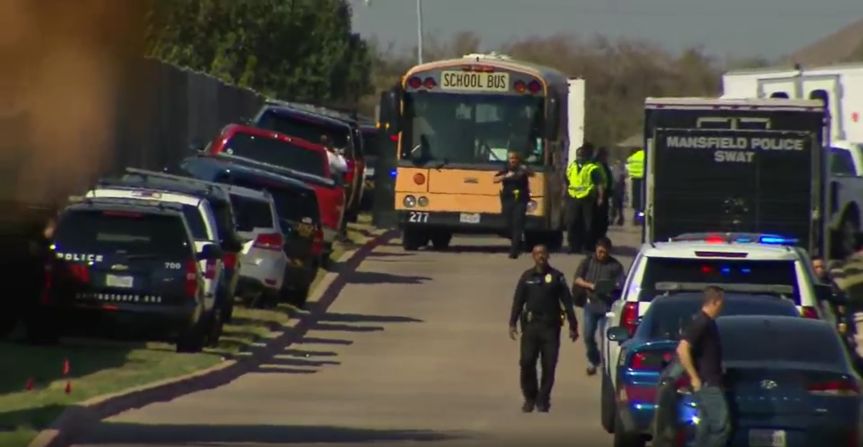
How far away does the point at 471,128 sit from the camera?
37.1 m

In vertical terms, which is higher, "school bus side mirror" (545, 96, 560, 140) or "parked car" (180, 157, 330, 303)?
"school bus side mirror" (545, 96, 560, 140)

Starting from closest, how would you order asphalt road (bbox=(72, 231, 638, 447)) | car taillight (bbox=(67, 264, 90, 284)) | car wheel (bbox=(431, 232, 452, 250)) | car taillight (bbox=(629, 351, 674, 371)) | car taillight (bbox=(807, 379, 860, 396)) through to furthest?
car taillight (bbox=(807, 379, 860, 396)) < car taillight (bbox=(629, 351, 674, 371)) < asphalt road (bbox=(72, 231, 638, 447)) < car taillight (bbox=(67, 264, 90, 284)) < car wheel (bbox=(431, 232, 452, 250))

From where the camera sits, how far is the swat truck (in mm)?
27719

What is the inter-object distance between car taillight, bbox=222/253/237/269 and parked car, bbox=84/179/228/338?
303mm

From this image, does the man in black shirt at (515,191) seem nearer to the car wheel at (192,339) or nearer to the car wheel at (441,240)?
the car wheel at (441,240)

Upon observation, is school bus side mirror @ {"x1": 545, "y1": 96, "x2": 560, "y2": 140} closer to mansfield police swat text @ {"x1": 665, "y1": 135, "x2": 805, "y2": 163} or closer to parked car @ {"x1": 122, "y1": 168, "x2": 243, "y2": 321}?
mansfield police swat text @ {"x1": 665, "y1": 135, "x2": 805, "y2": 163}

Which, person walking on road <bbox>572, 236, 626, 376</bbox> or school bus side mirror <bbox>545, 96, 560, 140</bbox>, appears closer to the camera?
person walking on road <bbox>572, 236, 626, 376</bbox>

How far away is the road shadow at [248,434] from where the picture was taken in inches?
625

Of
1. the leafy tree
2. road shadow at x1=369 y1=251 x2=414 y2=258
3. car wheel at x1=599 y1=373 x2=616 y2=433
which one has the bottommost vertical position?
car wheel at x1=599 y1=373 x2=616 y2=433

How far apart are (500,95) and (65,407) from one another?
21.1 m

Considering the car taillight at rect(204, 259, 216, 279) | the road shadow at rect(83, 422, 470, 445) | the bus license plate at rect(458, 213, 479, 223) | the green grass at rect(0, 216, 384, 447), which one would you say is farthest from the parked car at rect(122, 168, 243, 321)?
the bus license plate at rect(458, 213, 479, 223)

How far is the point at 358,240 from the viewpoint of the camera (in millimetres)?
40375

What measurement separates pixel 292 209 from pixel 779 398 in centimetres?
1652

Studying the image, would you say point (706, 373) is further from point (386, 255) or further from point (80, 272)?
point (386, 255)
